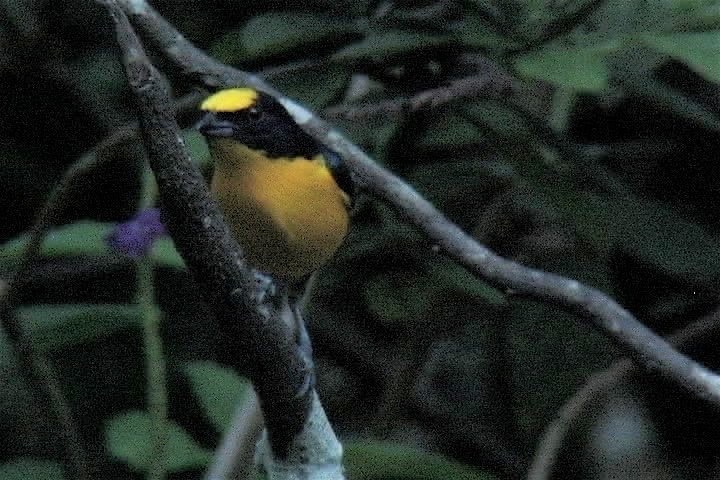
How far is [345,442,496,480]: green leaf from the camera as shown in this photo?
1544 mm

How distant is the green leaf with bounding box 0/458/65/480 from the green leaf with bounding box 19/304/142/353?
14 centimetres

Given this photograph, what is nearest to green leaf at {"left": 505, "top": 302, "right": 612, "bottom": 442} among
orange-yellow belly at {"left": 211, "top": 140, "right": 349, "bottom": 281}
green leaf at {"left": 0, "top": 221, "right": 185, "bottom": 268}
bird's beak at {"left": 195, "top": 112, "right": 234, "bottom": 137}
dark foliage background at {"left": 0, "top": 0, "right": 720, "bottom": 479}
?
dark foliage background at {"left": 0, "top": 0, "right": 720, "bottom": 479}

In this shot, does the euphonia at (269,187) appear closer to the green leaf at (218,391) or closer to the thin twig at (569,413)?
the green leaf at (218,391)

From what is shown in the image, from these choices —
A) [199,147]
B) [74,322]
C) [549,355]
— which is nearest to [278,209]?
[199,147]

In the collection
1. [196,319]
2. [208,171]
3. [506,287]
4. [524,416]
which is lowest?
[196,319]

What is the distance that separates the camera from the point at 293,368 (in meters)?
1.00

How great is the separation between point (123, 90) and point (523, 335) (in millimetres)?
926

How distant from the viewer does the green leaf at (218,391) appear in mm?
1716

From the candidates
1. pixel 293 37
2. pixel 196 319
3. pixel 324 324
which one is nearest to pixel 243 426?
pixel 293 37

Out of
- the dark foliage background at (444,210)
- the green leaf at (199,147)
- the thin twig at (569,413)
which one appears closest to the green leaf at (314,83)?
the dark foliage background at (444,210)

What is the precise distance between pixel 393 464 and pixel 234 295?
2.33 feet

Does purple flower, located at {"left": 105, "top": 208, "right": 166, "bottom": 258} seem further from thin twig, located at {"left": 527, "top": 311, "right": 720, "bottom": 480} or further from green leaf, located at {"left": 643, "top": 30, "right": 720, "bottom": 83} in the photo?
thin twig, located at {"left": 527, "top": 311, "right": 720, "bottom": 480}

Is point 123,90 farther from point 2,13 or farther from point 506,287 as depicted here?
point 506,287

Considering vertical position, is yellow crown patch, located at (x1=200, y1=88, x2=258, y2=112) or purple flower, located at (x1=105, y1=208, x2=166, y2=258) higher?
yellow crown patch, located at (x1=200, y1=88, x2=258, y2=112)
